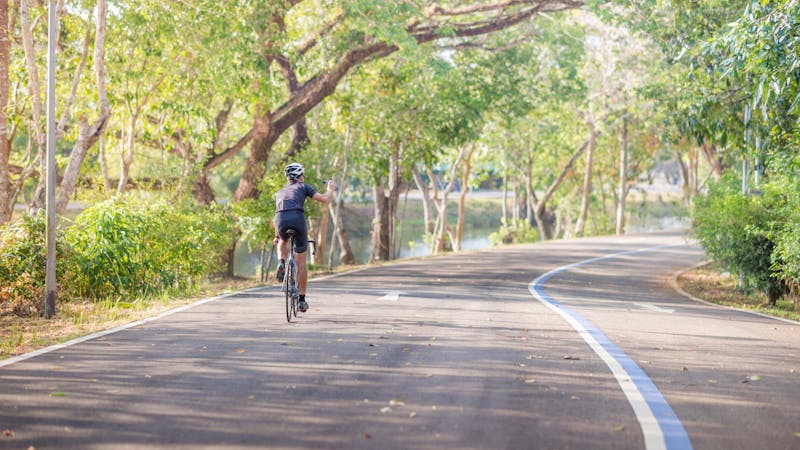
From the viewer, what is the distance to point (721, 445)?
571 cm

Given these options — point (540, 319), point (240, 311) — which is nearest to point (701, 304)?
point (540, 319)

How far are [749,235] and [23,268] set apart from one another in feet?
42.1

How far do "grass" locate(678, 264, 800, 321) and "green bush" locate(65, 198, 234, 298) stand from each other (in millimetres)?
10080

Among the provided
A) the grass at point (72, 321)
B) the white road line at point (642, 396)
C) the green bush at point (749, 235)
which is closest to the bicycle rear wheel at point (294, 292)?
the grass at point (72, 321)

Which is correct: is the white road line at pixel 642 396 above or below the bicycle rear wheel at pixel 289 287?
below

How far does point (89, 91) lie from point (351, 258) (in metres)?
14.1

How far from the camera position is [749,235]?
17.5 m

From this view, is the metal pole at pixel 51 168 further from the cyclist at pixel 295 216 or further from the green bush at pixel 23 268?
the cyclist at pixel 295 216

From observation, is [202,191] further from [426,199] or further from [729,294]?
[426,199]

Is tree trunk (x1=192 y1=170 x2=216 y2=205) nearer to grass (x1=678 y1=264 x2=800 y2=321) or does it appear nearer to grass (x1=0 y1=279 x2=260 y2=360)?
grass (x1=0 y1=279 x2=260 y2=360)

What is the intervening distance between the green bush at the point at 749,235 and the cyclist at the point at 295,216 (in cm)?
914

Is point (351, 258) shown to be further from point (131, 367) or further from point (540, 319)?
point (131, 367)

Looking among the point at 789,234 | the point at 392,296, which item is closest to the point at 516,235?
the point at 789,234

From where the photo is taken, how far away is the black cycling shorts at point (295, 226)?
11.6 m
